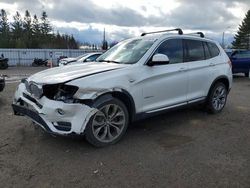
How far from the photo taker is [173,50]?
209 inches

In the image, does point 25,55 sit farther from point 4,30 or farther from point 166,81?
point 4,30

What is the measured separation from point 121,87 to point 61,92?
2.98 ft

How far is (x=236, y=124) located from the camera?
5594mm

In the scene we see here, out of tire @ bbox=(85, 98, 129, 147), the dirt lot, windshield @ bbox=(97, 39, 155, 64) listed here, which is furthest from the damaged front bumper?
windshield @ bbox=(97, 39, 155, 64)

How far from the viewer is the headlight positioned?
387 centimetres

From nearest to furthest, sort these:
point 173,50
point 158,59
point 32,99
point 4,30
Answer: point 32,99, point 158,59, point 173,50, point 4,30

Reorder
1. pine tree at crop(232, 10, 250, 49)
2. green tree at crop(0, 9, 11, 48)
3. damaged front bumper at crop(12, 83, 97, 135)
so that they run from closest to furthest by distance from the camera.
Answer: damaged front bumper at crop(12, 83, 97, 135) → green tree at crop(0, 9, 11, 48) → pine tree at crop(232, 10, 250, 49)

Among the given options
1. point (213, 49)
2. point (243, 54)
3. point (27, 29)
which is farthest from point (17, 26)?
point (213, 49)

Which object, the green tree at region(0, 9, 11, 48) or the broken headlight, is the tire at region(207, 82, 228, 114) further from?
the green tree at region(0, 9, 11, 48)

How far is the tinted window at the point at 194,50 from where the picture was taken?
561 centimetres

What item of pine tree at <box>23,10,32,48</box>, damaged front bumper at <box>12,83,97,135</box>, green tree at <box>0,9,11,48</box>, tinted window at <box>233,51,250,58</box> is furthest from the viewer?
pine tree at <box>23,10,32,48</box>

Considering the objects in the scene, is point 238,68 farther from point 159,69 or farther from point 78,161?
point 78,161

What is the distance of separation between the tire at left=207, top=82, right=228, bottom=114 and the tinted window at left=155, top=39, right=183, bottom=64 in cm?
132

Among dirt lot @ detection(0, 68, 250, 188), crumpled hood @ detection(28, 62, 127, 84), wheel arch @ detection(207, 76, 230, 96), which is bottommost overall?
dirt lot @ detection(0, 68, 250, 188)
